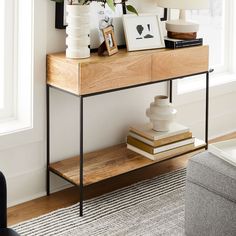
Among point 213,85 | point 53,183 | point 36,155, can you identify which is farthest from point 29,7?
point 213,85

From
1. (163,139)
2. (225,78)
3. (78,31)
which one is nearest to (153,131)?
(163,139)

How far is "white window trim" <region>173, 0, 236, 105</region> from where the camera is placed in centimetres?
384

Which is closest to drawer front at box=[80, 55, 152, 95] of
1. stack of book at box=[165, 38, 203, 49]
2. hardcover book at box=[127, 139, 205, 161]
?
stack of book at box=[165, 38, 203, 49]

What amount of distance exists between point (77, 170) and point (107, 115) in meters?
0.46

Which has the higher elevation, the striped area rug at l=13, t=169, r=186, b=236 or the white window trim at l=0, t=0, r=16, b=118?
the white window trim at l=0, t=0, r=16, b=118

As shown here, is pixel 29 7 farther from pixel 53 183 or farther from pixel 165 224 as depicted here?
pixel 165 224

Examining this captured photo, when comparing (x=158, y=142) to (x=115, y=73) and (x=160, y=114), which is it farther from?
(x=115, y=73)

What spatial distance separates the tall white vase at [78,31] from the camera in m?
2.85

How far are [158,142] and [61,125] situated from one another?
56 centimetres

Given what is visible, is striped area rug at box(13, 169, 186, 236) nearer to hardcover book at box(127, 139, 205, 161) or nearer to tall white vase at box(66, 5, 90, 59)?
hardcover book at box(127, 139, 205, 161)

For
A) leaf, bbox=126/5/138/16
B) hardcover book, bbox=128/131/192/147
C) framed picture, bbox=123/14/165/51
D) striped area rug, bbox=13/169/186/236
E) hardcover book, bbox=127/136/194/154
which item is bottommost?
striped area rug, bbox=13/169/186/236

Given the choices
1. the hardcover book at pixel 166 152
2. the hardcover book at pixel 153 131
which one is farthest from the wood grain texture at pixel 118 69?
the hardcover book at pixel 166 152

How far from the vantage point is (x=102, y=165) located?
317cm

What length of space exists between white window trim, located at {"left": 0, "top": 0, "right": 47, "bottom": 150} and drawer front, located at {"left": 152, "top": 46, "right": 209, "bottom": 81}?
61cm
